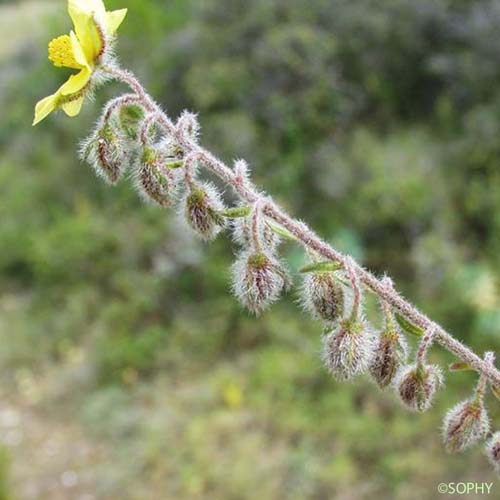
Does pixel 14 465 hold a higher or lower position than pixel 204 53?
lower

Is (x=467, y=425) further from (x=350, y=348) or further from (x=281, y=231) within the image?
(x=281, y=231)

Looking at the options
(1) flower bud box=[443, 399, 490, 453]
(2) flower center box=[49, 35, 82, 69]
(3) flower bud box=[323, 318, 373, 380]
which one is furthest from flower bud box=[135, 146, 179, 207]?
(1) flower bud box=[443, 399, 490, 453]

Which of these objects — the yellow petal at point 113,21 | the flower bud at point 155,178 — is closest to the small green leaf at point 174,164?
the flower bud at point 155,178

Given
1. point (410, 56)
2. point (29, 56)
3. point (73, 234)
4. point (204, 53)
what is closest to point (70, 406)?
point (73, 234)

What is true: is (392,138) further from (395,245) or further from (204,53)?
(204,53)

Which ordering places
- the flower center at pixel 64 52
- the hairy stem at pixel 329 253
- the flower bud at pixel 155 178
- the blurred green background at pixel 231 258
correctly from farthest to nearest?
1. the blurred green background at pixel 231 258
2. the flower center at pixel 64 52
3. the flower bud at pixel 155 178
4. the hairy stem at pixel 329 253

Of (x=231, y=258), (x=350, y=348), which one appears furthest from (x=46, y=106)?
(x=231, y=258)

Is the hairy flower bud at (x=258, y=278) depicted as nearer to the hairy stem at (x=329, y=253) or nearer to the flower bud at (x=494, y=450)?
the hairy stem at (x=329, y=253)
